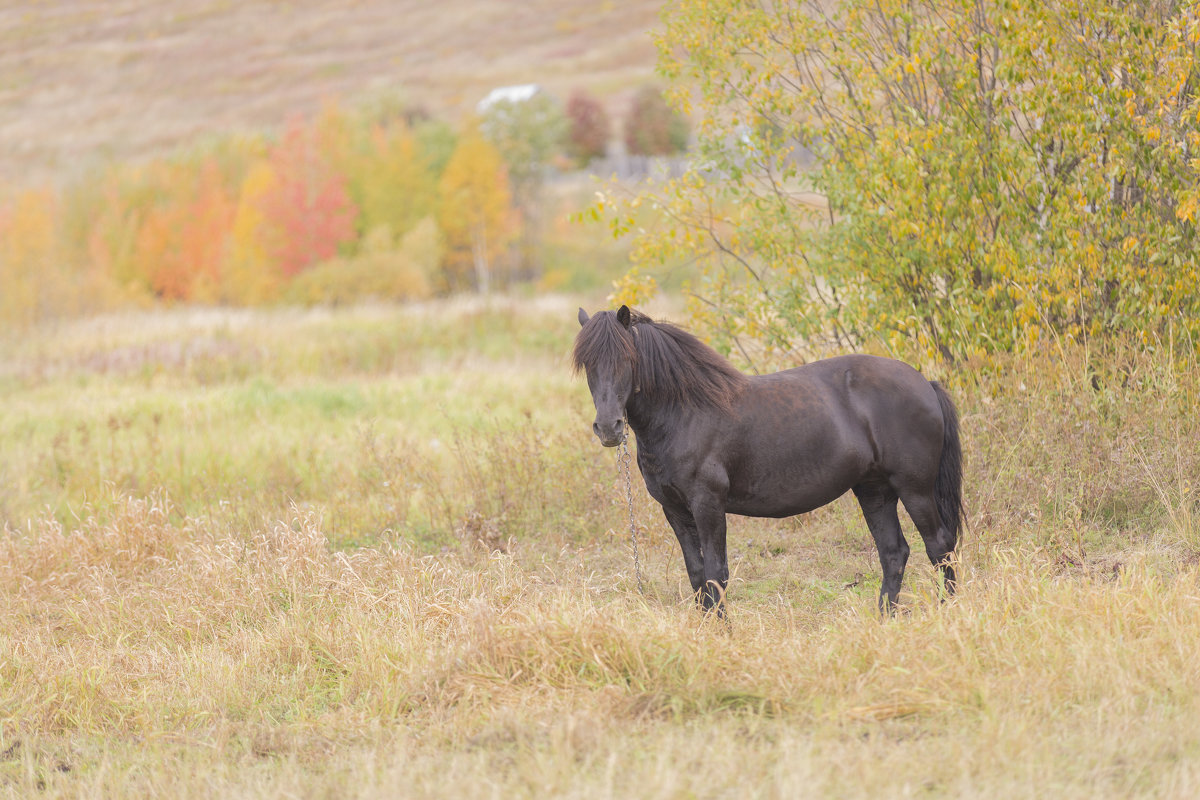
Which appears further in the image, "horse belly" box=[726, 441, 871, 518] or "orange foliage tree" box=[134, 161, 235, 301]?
"orange foliage tree" box=[134, 161, 235, 301]

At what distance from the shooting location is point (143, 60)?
138750 millimetres

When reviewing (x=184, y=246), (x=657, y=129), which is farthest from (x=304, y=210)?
(x=657, y=129)

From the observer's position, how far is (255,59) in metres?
138

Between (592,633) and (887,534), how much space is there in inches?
83.3

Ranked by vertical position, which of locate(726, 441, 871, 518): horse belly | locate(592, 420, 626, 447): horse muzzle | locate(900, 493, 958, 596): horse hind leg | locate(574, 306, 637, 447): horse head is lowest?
locate(900, 493, 958, 596): horse hind leg

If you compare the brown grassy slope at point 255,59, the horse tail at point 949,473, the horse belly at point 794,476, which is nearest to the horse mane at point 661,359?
the horse belly at point 794,476

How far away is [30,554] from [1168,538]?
807 cm

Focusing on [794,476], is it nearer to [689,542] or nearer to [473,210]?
[689,542]

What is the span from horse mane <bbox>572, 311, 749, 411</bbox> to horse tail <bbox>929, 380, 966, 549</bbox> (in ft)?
3.95

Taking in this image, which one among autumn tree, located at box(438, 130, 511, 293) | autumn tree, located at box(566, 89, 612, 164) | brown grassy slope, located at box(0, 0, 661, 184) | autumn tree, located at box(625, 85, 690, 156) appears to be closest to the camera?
autumn tree, located at box(438, 130, 511, 293)

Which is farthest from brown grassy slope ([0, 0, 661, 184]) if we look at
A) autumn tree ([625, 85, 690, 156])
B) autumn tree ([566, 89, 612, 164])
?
autumn tree ([625, 85, 690, 156])

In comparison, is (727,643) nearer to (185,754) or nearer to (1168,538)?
(185,754)

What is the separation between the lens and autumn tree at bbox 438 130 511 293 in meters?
43.7

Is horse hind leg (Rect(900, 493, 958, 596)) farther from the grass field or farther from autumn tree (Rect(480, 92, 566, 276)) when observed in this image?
autumn tree (Rect(480, 92, 566, 276))
